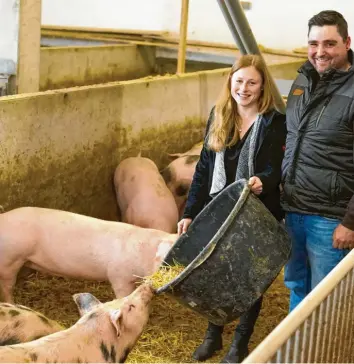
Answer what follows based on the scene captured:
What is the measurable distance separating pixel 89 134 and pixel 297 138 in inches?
90.9

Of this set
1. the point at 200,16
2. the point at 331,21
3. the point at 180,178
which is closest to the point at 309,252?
the point at 331,21

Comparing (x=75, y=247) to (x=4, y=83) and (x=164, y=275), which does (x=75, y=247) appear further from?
(x=4, y=83)

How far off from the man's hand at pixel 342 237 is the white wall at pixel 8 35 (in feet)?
9.72

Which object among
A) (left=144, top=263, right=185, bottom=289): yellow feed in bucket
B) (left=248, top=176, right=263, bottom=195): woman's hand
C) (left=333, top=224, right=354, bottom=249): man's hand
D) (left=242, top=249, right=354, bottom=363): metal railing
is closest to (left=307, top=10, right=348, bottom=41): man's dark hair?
(left=248, top=176, right=263, bottom=195): woman's hand

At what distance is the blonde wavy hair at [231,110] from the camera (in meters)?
3.56

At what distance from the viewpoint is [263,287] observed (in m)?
3.37

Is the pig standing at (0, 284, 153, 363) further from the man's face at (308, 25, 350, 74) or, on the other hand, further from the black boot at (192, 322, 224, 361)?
the man's face at (308, 25, 350, 74)

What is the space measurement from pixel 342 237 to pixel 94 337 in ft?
3.99

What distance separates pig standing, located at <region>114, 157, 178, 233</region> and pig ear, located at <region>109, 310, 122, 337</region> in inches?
81.4

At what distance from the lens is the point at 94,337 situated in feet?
9.94

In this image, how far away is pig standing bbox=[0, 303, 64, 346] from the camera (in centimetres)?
319

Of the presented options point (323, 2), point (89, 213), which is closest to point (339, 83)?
point (89, 213)

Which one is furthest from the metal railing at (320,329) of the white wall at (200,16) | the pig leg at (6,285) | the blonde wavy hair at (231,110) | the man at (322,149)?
the white wall at (200,16)

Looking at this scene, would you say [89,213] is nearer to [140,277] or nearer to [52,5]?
[140,277]
